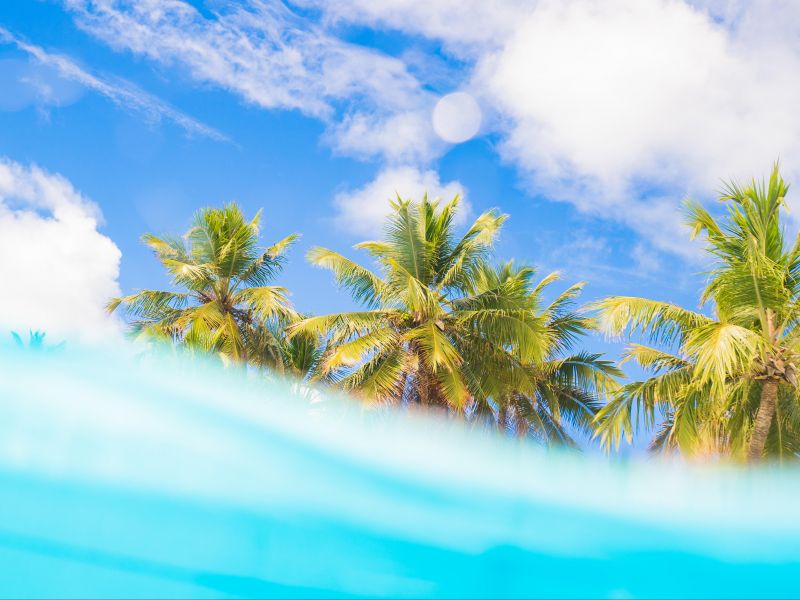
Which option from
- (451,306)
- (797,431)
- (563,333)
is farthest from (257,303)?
(797,431)

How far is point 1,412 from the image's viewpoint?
353 inches

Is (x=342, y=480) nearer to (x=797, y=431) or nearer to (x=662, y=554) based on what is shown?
(x=662, y=554)

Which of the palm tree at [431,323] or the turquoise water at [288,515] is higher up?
the palm tree at [431,323]

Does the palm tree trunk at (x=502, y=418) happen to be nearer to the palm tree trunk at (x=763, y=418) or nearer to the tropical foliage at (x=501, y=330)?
the tropical foliage at (x=501, y=330)

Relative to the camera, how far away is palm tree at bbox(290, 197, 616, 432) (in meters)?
16.3

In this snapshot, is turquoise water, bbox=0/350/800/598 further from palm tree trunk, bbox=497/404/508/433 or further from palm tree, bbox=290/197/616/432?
palm tree trunk, bbox=497/404/508/433

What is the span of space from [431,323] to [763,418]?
22.1 ft

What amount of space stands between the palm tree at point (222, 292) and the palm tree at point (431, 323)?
2.47m

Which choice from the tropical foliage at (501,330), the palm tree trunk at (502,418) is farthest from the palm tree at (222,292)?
the palm tree trunk at (502,418)

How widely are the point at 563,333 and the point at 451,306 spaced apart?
12.9 feet

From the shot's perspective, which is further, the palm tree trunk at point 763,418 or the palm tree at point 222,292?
the palm tree at point 222,292

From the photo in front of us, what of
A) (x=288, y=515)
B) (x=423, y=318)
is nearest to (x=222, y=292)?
(x=423, y=318)

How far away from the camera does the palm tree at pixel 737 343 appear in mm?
12570

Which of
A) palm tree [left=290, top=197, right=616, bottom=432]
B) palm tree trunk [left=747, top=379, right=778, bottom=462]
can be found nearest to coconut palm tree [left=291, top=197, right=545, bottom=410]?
palm tree [left=290, top=197, right=616, bottom=432]
